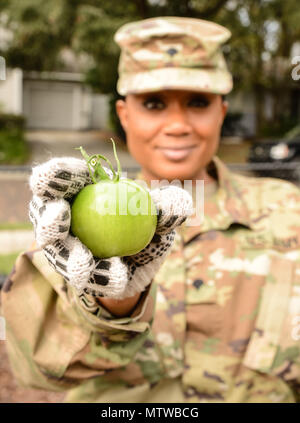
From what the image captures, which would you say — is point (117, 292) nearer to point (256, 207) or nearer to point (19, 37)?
point (256, 207)

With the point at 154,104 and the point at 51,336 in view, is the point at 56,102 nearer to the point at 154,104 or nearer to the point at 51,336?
the point at 154,104

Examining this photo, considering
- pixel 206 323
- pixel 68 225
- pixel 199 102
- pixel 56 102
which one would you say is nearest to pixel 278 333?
pixel 206 323

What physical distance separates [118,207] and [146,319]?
609 mm

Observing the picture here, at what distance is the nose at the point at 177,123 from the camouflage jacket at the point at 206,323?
407 mm

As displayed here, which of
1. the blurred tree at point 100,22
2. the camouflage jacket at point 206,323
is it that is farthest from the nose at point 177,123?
the blurred tree at point 100,22

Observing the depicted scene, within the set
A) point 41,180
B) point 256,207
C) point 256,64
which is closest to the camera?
point 41,180

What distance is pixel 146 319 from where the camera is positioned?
1.62m

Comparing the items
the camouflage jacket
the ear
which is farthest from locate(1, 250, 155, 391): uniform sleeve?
the ear

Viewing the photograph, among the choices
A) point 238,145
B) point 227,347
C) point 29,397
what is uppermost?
point 227,347


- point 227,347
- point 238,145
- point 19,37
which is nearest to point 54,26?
point 19,37

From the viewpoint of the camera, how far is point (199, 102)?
82.7 inches

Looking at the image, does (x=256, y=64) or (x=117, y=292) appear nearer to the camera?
(x=117, y=292)

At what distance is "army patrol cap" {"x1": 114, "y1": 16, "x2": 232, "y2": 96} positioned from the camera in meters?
2.00

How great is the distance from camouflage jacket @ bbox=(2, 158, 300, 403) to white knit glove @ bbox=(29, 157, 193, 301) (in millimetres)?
580
